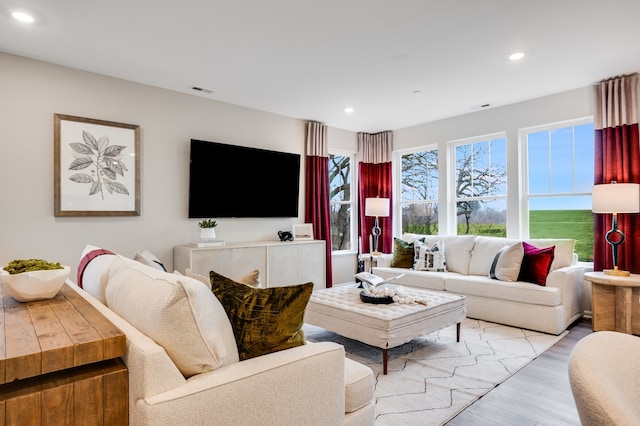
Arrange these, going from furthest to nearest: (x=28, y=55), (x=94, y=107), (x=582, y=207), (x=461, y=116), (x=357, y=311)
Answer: (x=461, y=116)
(x=582, y=207)
(x=94, y=107)
(x=28, y=55)
(x=357, y=311)

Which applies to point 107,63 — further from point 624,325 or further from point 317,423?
point 624,325

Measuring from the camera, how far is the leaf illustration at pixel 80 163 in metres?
3.58

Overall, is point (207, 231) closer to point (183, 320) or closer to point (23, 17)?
point (23, 17)

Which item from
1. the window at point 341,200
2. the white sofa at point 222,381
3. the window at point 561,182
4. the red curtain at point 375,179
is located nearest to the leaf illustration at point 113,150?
the white sofa at point 222,381

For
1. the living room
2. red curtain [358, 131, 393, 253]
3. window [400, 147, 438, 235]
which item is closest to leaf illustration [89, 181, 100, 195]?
the living room

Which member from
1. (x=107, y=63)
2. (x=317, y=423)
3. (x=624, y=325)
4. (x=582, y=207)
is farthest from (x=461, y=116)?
(x=317, y=423)

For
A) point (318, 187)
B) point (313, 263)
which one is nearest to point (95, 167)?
point (313, 263)

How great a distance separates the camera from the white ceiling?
258 centimetres

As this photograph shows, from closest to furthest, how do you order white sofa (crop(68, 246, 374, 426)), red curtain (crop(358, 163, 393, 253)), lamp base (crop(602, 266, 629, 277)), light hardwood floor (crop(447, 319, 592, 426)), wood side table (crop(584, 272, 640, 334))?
white sofa (crop(68, 246, 374, 426)) → light hardwood floor (crop(447, 319, 592, 426)) → wood side table (crop(584, 272, 640, 334)) → lamp base (crop(602, 266, 629, 277)) → red curtain (crop(358, 163, 393, 253))

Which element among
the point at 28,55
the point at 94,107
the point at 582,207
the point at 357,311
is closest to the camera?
the point at 357,311

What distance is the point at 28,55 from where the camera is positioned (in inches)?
130

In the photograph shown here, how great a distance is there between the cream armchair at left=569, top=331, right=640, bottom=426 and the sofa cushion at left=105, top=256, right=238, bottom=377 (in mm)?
1005

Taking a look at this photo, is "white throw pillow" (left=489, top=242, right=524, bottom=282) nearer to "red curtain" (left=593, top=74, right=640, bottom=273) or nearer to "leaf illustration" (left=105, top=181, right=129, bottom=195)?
"red curtain" (left=593, top=74, right=640, bottom=273)

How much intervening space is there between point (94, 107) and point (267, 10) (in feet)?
7.27
